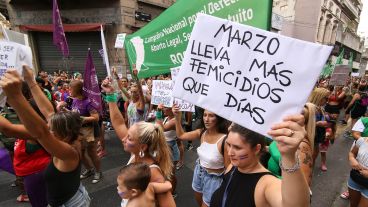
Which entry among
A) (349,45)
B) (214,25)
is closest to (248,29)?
(214,25)

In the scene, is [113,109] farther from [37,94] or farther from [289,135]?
[289,135]

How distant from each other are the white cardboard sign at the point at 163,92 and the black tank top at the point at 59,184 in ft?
7.36

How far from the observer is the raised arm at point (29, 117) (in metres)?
1.45

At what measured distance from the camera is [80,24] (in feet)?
45.0

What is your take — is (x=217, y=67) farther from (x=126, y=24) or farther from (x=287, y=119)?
(x=126, y=24)

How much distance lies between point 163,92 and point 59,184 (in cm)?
243

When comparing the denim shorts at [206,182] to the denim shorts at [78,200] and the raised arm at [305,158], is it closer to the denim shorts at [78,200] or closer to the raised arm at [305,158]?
the raised arm at [305,158]

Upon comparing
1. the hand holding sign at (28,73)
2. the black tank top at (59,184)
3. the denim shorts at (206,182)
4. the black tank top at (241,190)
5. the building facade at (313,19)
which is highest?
the building facade at (313,19)

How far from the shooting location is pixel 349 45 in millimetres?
46625

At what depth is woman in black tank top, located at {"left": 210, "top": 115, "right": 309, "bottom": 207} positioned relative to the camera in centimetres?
108

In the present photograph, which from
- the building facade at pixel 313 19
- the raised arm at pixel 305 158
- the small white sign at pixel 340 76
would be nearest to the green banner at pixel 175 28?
the raised arm at pixel 305 158

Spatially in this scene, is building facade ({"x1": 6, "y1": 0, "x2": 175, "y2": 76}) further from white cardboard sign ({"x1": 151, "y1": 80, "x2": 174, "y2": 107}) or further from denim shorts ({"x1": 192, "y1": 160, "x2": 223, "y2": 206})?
denim shorts ({"x1": 192, "y1": 160, "x2": 223, "y2": 206})

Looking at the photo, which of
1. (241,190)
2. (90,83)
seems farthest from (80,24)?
(241,190)

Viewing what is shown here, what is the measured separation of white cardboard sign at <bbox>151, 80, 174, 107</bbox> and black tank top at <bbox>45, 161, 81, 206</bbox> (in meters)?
2.24
